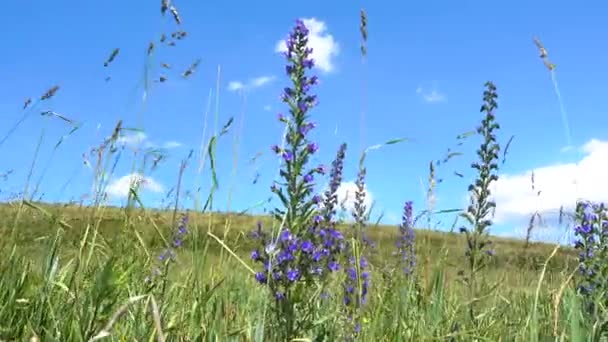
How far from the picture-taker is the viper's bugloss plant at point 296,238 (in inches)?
115

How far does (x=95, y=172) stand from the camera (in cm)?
390

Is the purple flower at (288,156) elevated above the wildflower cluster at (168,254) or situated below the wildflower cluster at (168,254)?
above

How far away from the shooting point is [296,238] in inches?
122

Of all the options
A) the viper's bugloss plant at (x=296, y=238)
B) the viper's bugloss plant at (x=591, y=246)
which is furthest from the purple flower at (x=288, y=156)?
the viper's bugloss plant at (x=591, y=246)

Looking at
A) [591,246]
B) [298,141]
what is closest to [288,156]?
[298,141]

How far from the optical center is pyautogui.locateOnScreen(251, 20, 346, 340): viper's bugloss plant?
293 centimetres

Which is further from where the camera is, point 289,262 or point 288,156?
point 288,156

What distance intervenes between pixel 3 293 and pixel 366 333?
1752 mm

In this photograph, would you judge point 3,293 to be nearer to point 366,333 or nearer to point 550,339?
point 366,333

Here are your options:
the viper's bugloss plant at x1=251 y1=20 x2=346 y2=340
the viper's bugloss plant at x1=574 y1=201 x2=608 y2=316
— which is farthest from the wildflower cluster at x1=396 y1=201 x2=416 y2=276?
the viper's bugloss plant at x1=251 y1=20 x2=346 y2=340

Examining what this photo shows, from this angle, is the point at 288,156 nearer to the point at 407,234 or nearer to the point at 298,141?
the point at 298,141

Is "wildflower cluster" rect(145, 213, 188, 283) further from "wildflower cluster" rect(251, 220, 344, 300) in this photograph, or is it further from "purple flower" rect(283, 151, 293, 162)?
"purple flower" rect(283, 151, 293, 162)

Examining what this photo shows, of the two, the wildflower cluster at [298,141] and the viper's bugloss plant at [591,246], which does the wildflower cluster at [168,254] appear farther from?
the viper's bugloss plant at [591,246]

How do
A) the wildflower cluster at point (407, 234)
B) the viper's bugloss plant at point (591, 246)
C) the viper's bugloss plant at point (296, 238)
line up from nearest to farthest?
the viper's bugloss plant at point (296, 238), the viper's bugloss plant at point (591, 246), the wildflower cluster at point (407, 234)
